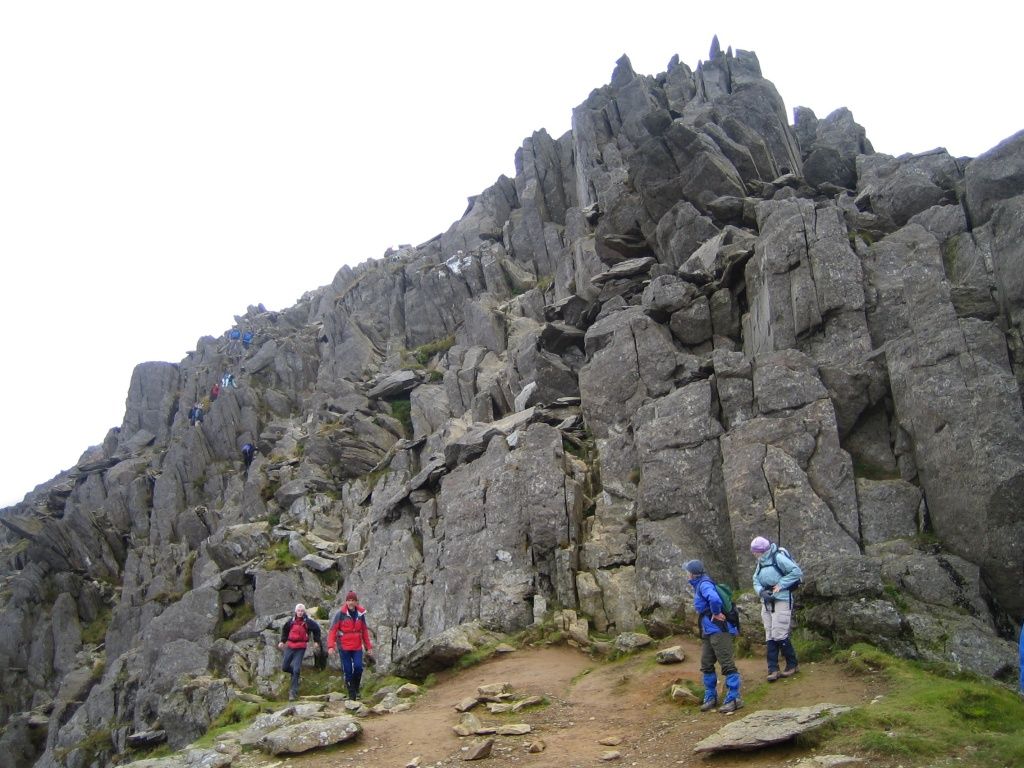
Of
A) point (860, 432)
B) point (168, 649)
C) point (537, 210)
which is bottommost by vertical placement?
point (168, 649)

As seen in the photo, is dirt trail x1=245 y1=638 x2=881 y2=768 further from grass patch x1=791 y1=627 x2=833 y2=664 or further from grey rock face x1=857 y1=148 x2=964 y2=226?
grey rock face x1=857 y1=148 x2=964 y2=226

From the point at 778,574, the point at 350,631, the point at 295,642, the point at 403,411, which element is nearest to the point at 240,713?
the point at 295,642

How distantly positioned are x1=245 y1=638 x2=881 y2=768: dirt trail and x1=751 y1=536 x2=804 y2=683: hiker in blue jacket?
42cm

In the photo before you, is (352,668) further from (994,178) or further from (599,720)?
(994,178)

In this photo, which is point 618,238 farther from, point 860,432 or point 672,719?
point 672,719

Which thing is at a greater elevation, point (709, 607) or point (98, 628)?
point (709, 607)

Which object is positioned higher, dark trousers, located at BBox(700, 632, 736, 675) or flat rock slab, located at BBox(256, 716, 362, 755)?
dark trousers, located at BBox(700, 632, 736, 675)

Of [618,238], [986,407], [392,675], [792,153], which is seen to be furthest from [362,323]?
[986,407]

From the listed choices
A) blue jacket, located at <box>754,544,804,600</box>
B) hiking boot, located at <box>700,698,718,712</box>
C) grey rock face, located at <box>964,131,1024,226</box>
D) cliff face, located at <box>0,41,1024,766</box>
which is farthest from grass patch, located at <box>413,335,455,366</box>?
hiking boot, located at <box>700,698,718,712</box>

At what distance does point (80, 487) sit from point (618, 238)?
224 feet

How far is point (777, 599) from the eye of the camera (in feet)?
54.0

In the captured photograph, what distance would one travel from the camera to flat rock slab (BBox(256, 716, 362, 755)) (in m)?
16.8

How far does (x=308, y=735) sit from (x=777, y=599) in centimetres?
1078

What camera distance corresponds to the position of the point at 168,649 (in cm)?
4509
